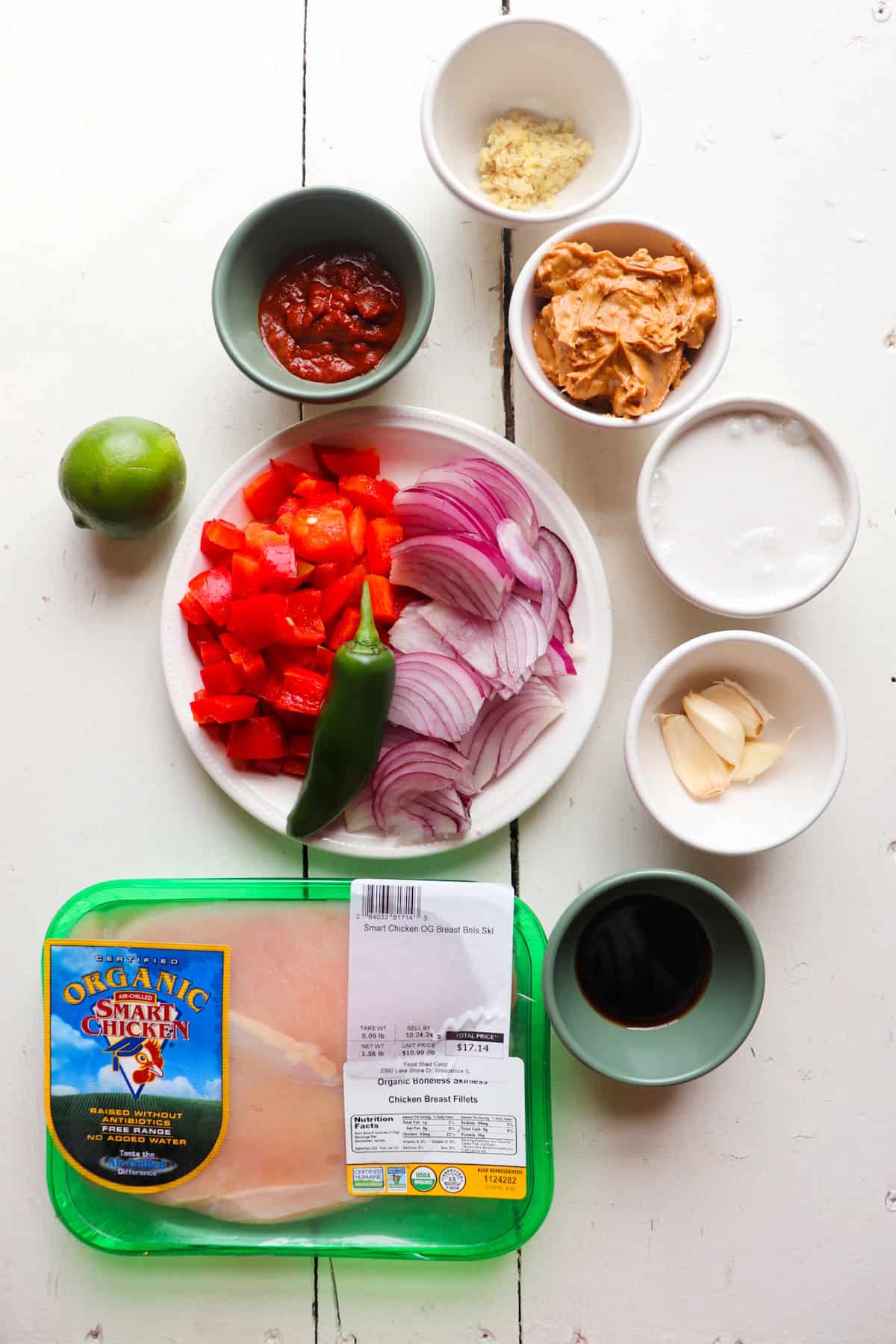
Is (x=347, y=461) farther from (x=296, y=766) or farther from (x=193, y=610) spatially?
(x=296, y=766)

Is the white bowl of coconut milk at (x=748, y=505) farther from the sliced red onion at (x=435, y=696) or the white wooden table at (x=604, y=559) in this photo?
the sliced red onion at (x=435, y=696)

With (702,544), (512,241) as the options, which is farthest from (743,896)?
(512,241)

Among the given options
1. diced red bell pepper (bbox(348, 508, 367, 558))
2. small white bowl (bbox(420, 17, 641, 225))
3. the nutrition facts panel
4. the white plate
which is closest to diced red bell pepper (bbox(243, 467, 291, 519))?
the white plate

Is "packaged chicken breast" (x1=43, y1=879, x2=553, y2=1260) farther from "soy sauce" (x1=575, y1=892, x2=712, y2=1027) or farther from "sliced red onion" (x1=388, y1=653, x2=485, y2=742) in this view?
"sliced red onion" (x1=388, y1=653, x2=485, y2=742)

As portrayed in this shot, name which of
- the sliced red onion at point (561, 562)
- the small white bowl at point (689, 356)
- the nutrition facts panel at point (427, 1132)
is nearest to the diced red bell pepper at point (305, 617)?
the sliced red onion at point (561, 562)

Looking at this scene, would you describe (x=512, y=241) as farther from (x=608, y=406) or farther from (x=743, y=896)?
(x=743, y=896)

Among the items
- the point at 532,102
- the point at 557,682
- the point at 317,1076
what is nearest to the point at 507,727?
the point at 557,682
